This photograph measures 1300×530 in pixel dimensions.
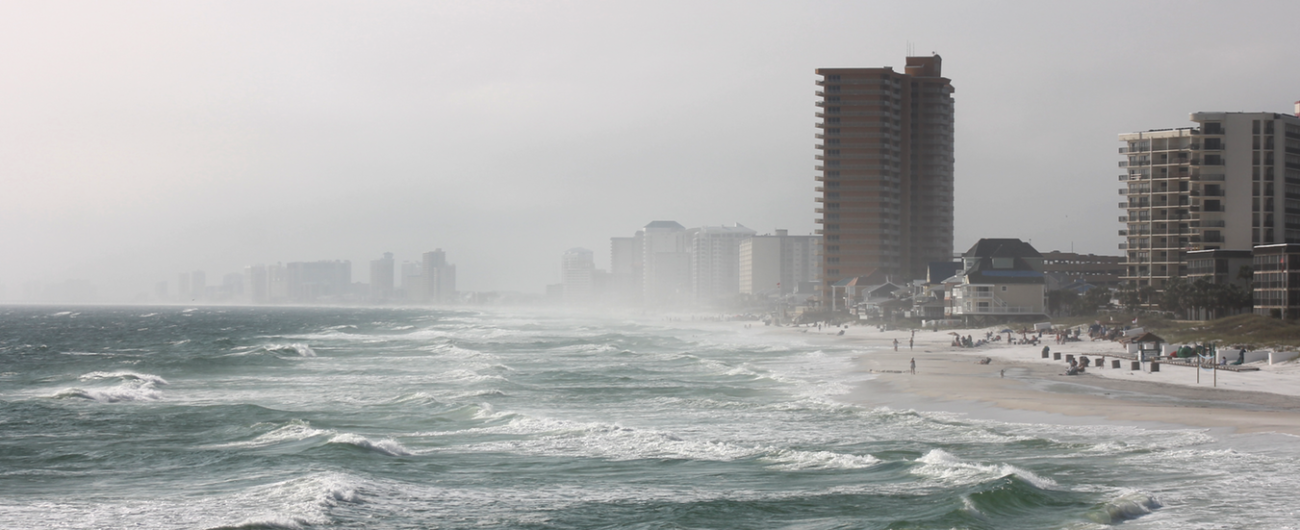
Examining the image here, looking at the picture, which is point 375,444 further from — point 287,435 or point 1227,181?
point 1227,181

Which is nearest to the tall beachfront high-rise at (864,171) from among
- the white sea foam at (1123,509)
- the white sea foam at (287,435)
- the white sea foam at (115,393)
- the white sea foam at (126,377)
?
the white sea foam at (126,377)

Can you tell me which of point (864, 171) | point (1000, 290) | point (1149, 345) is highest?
point (864, 171)

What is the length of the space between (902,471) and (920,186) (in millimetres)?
174931

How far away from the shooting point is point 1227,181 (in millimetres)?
122188

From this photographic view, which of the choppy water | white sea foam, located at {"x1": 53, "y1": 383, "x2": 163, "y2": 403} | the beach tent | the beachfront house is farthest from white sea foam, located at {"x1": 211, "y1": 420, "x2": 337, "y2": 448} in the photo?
the beachfront house

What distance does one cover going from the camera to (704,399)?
4734cm

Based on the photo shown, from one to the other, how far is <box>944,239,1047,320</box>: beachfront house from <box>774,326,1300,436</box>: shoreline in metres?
50.8

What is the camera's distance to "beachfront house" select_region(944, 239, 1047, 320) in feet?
401

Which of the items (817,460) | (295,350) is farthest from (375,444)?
(295,350)

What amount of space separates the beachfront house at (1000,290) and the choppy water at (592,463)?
75167 millimetres

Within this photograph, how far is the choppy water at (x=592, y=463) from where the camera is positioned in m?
23.5

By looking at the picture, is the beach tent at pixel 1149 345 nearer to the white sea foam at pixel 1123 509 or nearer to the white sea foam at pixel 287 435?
the white sea foam at pixel 1123 509

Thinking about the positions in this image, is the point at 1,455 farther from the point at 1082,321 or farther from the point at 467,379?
the point at 1082,321

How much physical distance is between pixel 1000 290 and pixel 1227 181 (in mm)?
30546
